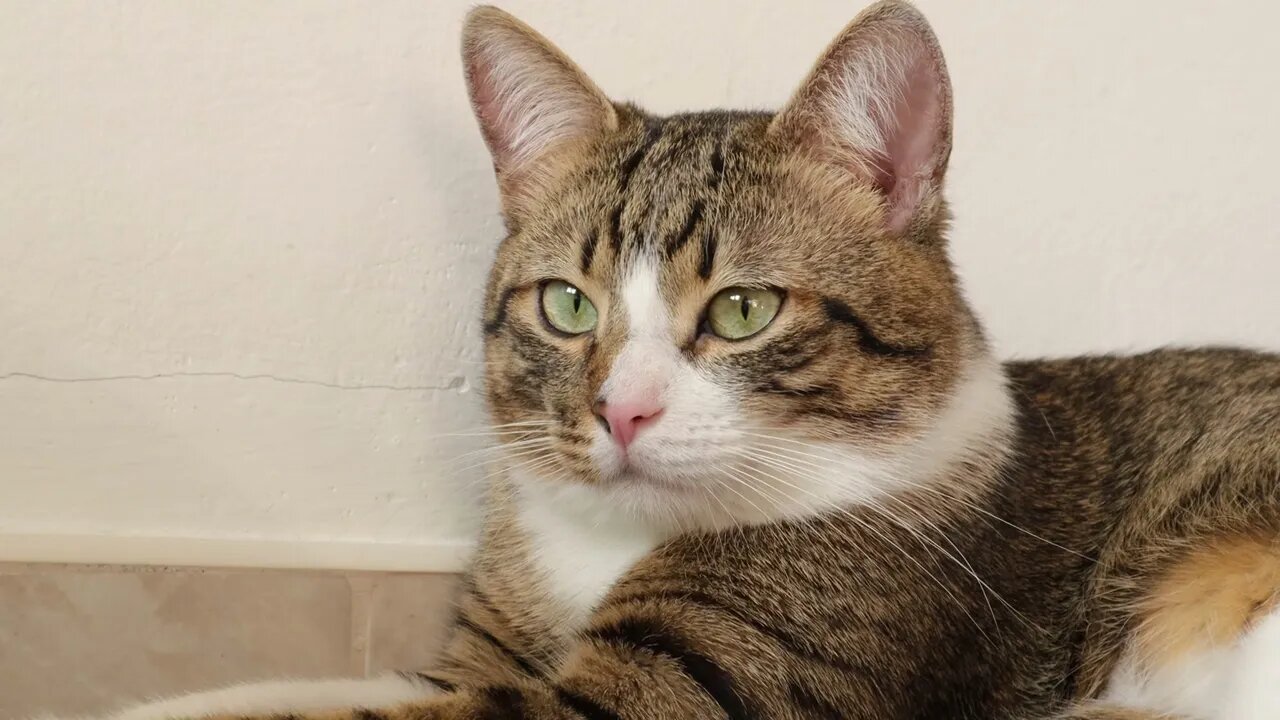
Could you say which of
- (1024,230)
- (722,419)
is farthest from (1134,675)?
(1024,230)

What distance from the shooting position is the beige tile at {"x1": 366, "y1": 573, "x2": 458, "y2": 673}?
164 cm

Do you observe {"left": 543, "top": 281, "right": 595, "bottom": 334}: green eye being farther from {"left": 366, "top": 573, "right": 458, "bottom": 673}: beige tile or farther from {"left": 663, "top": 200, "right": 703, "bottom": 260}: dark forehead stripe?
{"left": 366, "top": 573, "right": 458, "bottom": 673}: beige tile

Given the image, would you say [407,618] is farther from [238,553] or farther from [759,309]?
[759,309]

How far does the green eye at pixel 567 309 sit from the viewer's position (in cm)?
128

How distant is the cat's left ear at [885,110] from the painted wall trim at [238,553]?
0.92 meters

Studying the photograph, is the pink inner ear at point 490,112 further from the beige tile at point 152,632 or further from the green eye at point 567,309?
the beige tile at point 152,632

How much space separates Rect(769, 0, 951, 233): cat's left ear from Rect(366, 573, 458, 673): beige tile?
0.93 m

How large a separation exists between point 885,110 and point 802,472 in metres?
0.46

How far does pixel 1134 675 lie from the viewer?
124 centimetres

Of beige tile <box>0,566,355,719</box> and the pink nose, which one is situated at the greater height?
the pink nose

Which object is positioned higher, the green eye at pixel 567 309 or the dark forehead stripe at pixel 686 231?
the dark forehead stripe at pixel 686 231

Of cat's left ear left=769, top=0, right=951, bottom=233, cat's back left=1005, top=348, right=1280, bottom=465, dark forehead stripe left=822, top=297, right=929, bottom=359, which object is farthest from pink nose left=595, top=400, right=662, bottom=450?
cat's back left=1005, top=348, right=1280, bottom=465

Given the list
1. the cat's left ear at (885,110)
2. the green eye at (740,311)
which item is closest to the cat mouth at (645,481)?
the green eye at (740,311)

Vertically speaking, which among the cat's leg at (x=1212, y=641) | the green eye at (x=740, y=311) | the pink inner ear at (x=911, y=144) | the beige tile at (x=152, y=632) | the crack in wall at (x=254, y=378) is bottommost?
the beige tile at (x=152, y=632)
